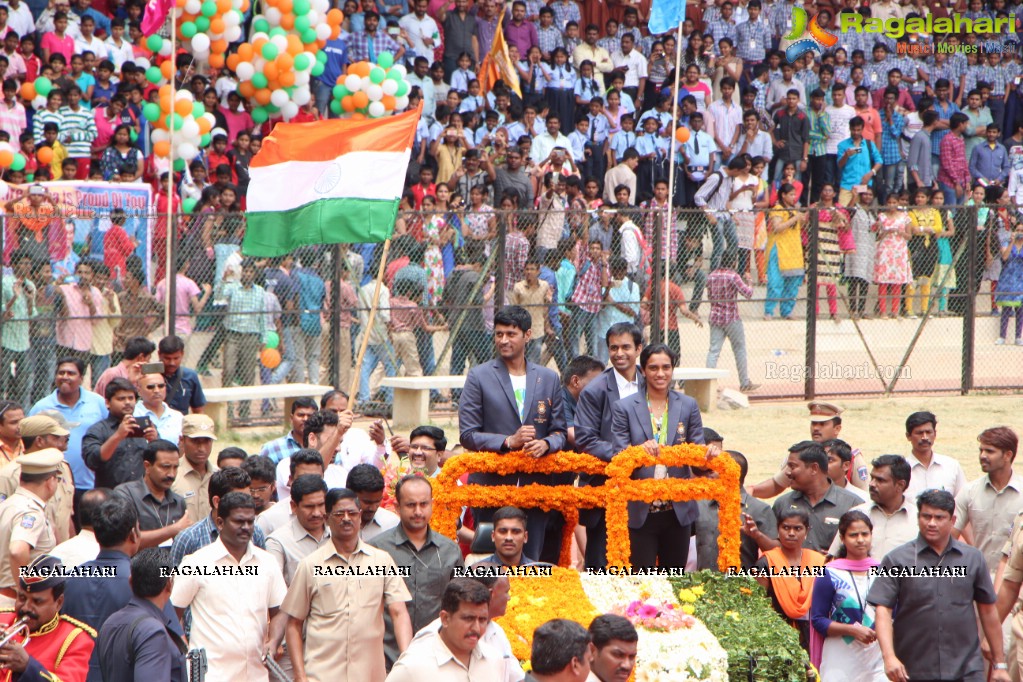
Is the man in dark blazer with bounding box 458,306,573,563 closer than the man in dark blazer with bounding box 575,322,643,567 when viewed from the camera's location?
Yes

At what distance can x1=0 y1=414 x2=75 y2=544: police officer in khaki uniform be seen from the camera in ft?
32.1

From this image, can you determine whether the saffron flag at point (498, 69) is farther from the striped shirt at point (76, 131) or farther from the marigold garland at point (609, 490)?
the marigold garland at point (609, 490)

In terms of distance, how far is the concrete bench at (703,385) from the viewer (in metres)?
18.7

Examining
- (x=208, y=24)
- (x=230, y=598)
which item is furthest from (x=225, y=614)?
(x=208, y=24)

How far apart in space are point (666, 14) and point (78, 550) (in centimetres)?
896

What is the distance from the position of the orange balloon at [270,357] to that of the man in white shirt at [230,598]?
8.75 meters

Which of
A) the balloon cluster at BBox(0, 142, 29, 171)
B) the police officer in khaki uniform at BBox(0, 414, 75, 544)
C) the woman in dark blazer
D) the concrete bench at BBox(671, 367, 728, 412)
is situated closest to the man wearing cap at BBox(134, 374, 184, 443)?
the police officer in khaki uniform at BBox(0, 414, 75, 544)

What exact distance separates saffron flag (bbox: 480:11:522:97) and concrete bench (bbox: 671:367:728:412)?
6472mm

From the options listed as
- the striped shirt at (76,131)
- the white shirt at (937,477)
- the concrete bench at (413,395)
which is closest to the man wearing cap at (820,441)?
the white shirt at (937,477)

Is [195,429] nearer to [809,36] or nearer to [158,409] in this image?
[158,409]

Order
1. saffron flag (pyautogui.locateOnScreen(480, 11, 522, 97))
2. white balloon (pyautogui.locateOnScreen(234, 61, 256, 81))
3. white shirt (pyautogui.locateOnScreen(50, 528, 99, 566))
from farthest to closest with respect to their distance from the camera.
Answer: saffron flag (pyautogui.locateOnScreen(480, 11, 522, 97)) → white balloon (pyautogui.locateOnScreen(234, 61, 256, 81)) → white shirt (pyautogui.locateOnScreen(50, 528, 99, 566))

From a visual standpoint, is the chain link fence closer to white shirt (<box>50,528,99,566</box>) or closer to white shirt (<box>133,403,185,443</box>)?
white shirt (<box>133,403,185,443</box>)

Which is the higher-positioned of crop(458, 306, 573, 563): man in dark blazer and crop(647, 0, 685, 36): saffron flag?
crop(647, 0, 685, 36): saffron flag

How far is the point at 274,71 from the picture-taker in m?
20.6
